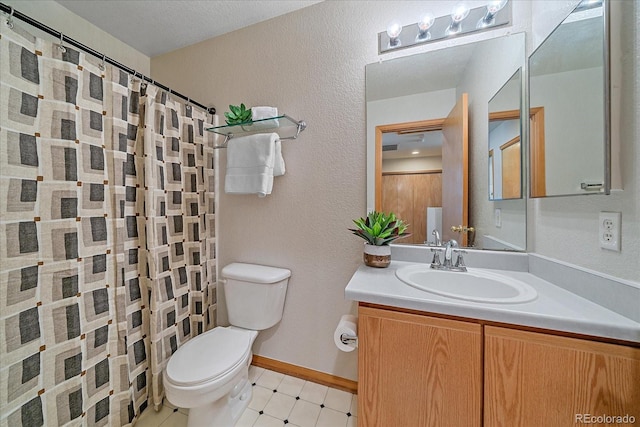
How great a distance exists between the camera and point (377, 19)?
50.1 inches

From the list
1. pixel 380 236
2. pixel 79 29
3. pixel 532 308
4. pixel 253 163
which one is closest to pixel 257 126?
pixel 253 163

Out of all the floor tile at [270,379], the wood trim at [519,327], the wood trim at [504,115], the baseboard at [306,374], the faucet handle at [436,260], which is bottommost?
the floor tile at [270,379]

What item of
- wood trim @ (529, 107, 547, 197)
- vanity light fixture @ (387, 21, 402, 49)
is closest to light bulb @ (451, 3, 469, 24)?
vanity light fixture @ (387, 21, 402, 49)

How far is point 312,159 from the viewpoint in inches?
56.0

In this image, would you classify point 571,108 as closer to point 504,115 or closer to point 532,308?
point 504,115

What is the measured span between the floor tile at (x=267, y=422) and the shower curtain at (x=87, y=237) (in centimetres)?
60

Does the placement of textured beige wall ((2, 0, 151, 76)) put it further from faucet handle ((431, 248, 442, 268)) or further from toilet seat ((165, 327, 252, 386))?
faucet handle ((431, 248, 442, 268))

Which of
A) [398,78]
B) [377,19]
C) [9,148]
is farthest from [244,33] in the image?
[9,148]

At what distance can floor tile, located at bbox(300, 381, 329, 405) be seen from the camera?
4.26 ft

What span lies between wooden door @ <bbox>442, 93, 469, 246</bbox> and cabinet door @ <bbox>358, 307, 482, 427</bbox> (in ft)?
1.99

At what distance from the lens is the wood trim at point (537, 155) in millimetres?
948

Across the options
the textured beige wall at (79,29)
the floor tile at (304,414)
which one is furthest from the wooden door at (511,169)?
the textured beige wall at (79,29)

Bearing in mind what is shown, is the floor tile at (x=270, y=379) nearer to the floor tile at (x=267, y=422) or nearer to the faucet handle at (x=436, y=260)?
the floor tile at (x=267, y=422)

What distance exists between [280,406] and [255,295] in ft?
2.05
